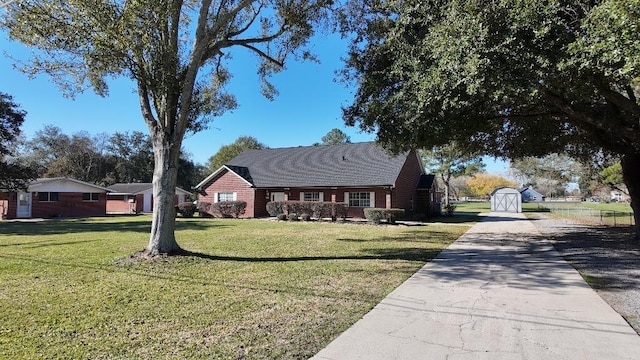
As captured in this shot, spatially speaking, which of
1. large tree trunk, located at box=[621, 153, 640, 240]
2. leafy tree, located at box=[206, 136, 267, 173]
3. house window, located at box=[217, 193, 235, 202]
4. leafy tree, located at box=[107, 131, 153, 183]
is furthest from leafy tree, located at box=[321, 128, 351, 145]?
large tree trunk, located at box=[621, 153, 640, 240]

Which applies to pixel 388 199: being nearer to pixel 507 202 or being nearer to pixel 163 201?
pixel 163 201

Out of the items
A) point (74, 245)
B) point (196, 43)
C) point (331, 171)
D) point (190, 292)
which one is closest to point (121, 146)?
point (331, 171)

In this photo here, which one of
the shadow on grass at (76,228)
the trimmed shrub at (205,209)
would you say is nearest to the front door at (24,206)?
the shadow on grass at (76,228)

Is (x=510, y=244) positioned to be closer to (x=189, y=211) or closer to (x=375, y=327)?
(x=375, y=327)

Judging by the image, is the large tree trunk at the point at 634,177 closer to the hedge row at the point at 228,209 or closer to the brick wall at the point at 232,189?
the brick wall at the point at 232,189

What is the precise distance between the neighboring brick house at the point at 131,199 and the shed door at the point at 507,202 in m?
34.0

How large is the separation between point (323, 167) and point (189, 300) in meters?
22.3

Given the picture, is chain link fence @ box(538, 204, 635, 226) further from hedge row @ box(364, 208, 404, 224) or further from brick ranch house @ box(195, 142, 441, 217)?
hedge row @ box(364, 208, 404, 224)

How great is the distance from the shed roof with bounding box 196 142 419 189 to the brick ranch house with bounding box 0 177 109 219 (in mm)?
12762

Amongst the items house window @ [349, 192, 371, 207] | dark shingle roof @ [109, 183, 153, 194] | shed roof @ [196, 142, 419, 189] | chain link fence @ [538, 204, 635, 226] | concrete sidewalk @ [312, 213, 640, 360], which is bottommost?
concrete sidewalk @ [312, 213, 640, 360]

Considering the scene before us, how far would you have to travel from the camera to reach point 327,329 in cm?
450

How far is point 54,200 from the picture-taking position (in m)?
31.5

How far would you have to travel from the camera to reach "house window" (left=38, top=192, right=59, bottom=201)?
100ft

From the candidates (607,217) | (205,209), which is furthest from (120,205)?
(607,217)
